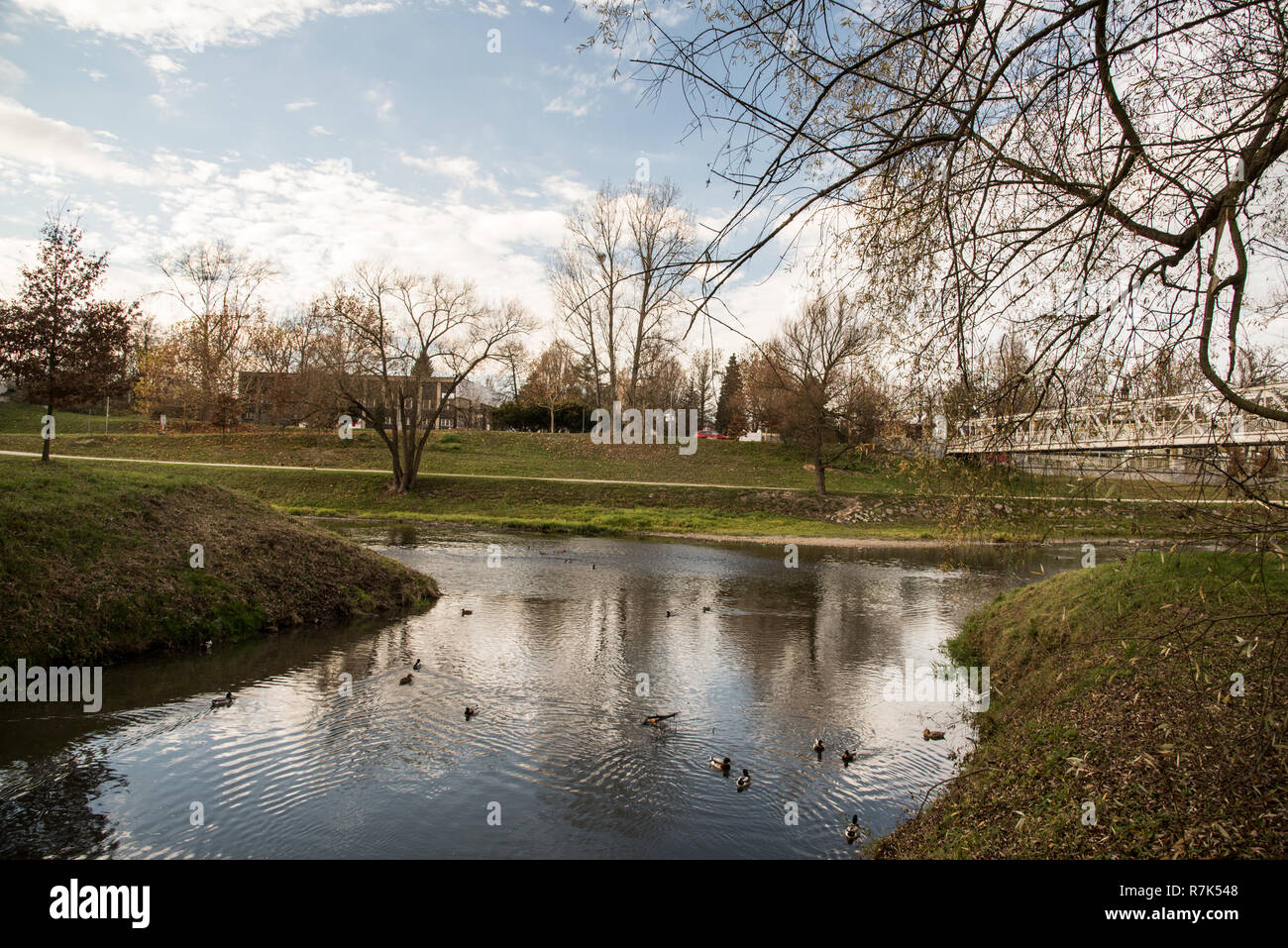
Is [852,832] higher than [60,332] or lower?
lower

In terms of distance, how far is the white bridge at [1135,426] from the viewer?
5.73 meters

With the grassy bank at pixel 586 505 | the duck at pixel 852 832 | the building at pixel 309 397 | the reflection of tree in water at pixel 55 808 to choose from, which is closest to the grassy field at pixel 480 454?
the building at pixel 309 397

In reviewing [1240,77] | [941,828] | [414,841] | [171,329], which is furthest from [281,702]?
[171,329]

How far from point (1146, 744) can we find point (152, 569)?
43.4 feet

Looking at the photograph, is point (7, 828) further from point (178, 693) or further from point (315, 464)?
point (315, 464)

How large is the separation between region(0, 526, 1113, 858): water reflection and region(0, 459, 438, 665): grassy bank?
2.68ft

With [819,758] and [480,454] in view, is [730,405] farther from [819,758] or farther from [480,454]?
[819,758]

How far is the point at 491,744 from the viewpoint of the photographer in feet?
28.2

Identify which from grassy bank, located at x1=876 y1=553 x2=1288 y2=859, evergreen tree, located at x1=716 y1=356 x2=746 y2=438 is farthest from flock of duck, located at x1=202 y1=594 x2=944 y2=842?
evergreen tree, located at x1=716 y1=356 x2=746 y2=438

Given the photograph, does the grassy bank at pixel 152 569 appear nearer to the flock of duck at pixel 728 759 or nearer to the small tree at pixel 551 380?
the flock of duck at pixel 728 759

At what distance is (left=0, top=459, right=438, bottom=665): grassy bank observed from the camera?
1039cm

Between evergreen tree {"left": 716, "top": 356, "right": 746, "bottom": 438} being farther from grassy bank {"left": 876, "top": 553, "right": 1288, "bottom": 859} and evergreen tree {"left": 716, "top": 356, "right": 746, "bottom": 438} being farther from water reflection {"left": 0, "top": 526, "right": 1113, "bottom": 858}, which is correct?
grassy bank {"left": 876, "top": 553, "right": 1288, "bottom": 859}

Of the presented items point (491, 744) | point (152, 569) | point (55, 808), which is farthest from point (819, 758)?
point (152, 569)
